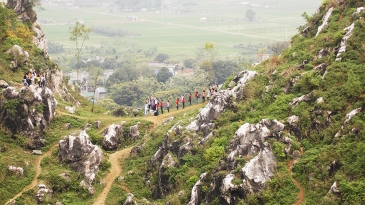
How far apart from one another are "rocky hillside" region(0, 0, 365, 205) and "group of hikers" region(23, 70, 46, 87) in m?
0.65

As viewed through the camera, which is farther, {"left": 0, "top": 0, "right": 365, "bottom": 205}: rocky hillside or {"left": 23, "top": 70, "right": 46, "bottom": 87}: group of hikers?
{"left": 23, "top": 70, "right": 46, "bottom": 87}: group of hikers

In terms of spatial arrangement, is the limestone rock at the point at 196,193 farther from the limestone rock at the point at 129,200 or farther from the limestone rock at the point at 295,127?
the limestone rock at the point at 295,127

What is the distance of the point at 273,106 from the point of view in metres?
19.4

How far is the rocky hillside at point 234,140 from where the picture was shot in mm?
16047

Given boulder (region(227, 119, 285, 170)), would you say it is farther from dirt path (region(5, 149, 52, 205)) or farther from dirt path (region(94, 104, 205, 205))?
dirt path (region(5, 149, 52, 205))

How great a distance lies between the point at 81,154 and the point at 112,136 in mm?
2945

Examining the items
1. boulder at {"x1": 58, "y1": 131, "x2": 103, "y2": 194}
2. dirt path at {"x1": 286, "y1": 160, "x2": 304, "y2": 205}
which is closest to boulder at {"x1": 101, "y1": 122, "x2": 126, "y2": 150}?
boulder at {"x1": 58, "y1": 131, "x2": 103, "y2": 194}

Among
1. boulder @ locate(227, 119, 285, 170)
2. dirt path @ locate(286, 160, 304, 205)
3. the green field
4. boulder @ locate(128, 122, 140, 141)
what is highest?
boulder @ locate(227, 119, 285, 170)

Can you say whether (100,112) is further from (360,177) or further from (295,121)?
(360,177)

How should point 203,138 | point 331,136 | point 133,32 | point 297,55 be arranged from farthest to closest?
point 133,32
point 297,55
point 203,138
point 331,136

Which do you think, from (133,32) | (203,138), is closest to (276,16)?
(133,32)

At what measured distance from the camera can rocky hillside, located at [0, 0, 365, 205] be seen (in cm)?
1605

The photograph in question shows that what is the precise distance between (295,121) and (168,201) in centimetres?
551

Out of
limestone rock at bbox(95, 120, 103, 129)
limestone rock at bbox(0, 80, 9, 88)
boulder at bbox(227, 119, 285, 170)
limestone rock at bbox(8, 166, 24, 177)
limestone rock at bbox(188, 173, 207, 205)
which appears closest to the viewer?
boulder at bbox(227, 119, 285, 170)
